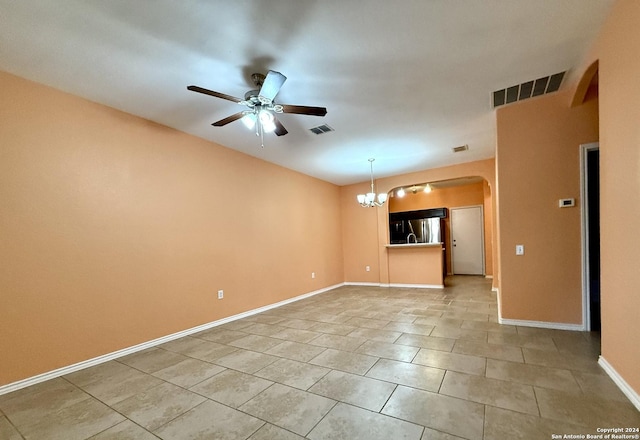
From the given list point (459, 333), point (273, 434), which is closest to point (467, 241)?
point (459, 333)

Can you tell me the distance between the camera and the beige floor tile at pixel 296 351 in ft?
8.65

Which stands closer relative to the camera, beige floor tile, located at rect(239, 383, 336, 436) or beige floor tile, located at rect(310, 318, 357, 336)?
beige floor tile, located at rect(239, 383, 336, 436)

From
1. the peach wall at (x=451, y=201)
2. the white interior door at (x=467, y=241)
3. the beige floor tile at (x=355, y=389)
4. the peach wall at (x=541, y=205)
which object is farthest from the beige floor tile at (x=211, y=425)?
the white interior door at (x=467, y=241)

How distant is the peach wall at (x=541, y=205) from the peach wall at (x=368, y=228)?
8.02ft

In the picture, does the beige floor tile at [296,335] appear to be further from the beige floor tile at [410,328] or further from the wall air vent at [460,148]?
the wall air vent at [460,148]

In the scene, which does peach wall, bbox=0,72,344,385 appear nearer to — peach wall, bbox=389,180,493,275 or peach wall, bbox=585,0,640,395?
peach wall, bbox=585,0,640,395

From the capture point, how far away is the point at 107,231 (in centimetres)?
282

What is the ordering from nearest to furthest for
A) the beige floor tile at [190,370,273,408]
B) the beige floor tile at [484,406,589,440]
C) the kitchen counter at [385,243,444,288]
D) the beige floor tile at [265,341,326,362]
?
the beige floor tile at [484,406,589,440], the beige floor tile at [190,370,273,408], the beige floor tile at [265,341,326,362], the kitchen counter at [385,243,444,288]

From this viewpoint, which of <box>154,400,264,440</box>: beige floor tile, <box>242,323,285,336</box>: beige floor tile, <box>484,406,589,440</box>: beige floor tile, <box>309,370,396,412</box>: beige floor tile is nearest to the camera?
<box>484,406,589,440</box>: beige floor tile

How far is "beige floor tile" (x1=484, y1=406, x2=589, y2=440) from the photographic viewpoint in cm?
148

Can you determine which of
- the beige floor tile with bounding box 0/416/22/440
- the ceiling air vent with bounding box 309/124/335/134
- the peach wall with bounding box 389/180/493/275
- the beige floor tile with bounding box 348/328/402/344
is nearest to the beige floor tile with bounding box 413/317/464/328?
the beige floor tile with bounding box 348/328/402/344

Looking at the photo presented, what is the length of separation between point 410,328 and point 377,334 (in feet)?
1.59

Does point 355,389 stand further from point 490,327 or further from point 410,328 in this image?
point 490,327

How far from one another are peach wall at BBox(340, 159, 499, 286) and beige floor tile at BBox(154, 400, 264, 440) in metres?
5.17
